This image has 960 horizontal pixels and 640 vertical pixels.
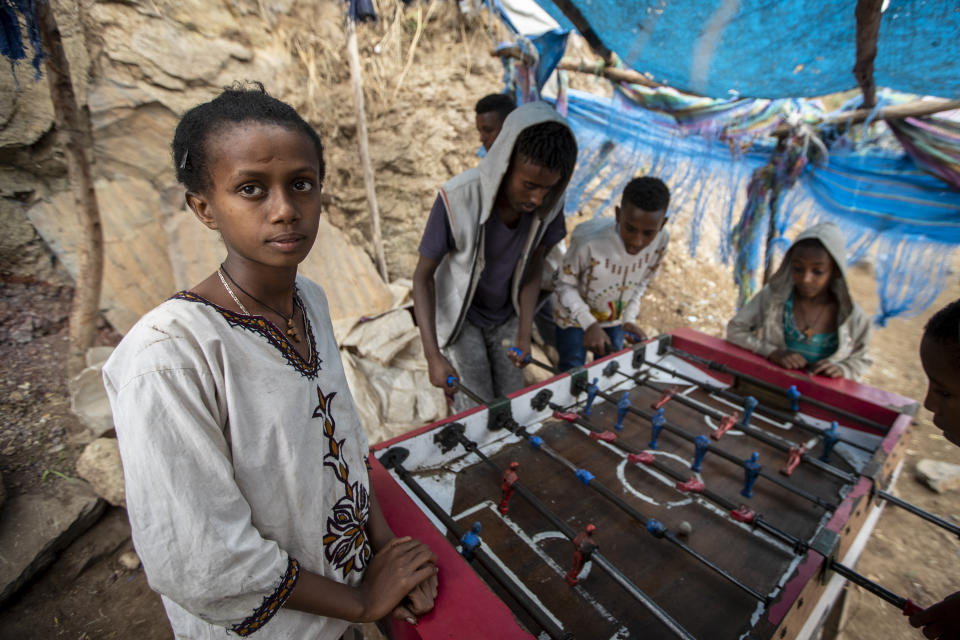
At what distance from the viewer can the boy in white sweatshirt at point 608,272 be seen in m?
2.84

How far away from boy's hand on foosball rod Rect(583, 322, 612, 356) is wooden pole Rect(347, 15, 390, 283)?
9.54ft

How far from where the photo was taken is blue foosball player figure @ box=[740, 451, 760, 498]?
5.44 ft

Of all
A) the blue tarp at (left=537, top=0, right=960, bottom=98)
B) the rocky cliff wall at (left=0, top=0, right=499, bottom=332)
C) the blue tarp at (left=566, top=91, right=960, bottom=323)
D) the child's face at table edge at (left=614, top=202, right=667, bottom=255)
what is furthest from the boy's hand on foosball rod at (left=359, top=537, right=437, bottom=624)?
the blue tarp at (left=566, top=91, right=960, bottom=323)

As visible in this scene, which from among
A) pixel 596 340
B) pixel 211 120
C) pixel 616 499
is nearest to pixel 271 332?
pixel 211 120

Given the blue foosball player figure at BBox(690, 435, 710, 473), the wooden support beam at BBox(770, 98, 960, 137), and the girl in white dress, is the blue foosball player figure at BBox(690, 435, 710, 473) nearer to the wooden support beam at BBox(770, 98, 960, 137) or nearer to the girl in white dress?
the girl in white dress

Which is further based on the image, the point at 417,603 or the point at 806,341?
the point at 806,341

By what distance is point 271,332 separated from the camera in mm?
954

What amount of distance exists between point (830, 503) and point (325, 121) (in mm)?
5078

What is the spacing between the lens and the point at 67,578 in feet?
8.14

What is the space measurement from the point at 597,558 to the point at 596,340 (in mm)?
1789

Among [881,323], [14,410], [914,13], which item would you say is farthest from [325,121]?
[881,323]

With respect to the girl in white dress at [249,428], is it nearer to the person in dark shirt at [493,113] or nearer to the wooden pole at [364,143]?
the person in dark shirt at [493,113]

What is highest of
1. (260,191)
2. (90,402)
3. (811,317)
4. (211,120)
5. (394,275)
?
(211,120)

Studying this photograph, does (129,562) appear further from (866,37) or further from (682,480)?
(866,37)
